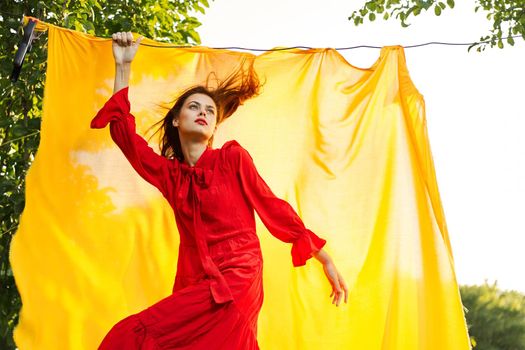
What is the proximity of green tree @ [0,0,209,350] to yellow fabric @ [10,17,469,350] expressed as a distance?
154 cm

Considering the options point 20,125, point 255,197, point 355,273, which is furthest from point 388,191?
point 20,125

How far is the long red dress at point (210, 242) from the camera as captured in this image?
12.2 ft

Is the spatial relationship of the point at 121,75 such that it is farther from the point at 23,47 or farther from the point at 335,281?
the point at 335,281

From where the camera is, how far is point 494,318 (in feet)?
51.1

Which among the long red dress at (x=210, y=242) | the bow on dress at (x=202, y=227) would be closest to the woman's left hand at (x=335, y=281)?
the long red dress at (x=210, y=242)

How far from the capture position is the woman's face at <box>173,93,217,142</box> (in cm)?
419

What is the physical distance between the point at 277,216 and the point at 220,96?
796 millimetres

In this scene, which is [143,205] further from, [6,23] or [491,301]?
[491,301]

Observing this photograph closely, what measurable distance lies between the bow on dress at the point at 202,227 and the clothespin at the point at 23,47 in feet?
3.28

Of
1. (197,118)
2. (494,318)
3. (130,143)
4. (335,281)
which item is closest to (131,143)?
(130,143)

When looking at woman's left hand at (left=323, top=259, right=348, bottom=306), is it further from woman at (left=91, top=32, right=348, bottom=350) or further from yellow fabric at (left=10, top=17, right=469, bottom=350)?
yellow fabric at (left=10, top=17, right=469, bottom=350)

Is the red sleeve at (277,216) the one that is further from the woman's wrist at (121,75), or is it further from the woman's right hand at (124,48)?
the woman's right hand at (124,48)

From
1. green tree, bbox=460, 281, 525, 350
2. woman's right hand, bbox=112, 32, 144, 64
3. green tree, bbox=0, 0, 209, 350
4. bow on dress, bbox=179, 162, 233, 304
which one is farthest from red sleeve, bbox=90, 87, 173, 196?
green tree, bbox=460, 281, 525, 350

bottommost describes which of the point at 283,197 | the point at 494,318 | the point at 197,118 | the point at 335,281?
the point at 335,281
